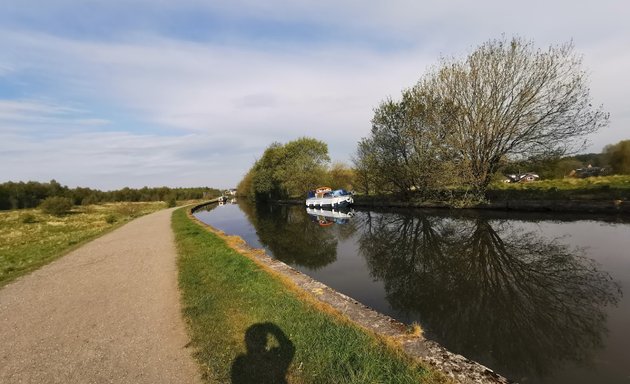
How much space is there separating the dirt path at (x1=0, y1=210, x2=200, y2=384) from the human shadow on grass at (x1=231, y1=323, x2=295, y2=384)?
67 cm

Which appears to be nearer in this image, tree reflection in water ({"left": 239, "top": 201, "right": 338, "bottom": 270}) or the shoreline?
tree reflection in water ({"left": 239, "top": 201, "right": 338, "bottom": 270})

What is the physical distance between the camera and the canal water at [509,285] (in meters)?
5.48

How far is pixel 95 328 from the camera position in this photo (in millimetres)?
6621

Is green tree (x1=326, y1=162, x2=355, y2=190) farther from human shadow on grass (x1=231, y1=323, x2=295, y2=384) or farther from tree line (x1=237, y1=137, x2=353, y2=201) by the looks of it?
human shadow on grass (x1=231, y1=323, x2=295, y2=384)

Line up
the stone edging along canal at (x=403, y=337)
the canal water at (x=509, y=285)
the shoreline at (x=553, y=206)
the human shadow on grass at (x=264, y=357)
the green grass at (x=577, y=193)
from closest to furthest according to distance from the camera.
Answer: the stone edging along canal at (x=403, y=337) → the human shadow on grass at (x=264, y=357) → the canal water at (x=509, y=285) → the shoreline at (x=553, y=206) → the green grass at (x=577, y=193)

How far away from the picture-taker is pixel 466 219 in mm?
21781

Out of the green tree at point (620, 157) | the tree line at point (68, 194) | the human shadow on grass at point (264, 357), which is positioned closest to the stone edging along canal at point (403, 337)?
the human shadow on grass at point (264, 357)

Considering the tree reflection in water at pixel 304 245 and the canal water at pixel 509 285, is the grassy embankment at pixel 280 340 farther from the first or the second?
the tree reflection in water at pixel 304 245

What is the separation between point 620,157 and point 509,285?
45.1 metres

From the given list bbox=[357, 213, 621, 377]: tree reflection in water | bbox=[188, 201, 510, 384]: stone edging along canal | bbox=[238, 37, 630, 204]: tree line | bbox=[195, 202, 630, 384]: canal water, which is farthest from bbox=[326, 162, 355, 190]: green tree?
bbox=[188, 201, 510, 384]: stone edging along canal

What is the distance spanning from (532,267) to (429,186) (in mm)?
19646

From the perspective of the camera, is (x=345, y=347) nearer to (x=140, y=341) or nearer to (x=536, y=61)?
(x=140, y=341)

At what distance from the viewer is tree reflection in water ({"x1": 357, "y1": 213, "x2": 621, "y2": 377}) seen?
574cm

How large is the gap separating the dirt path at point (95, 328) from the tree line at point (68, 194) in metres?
72.1
